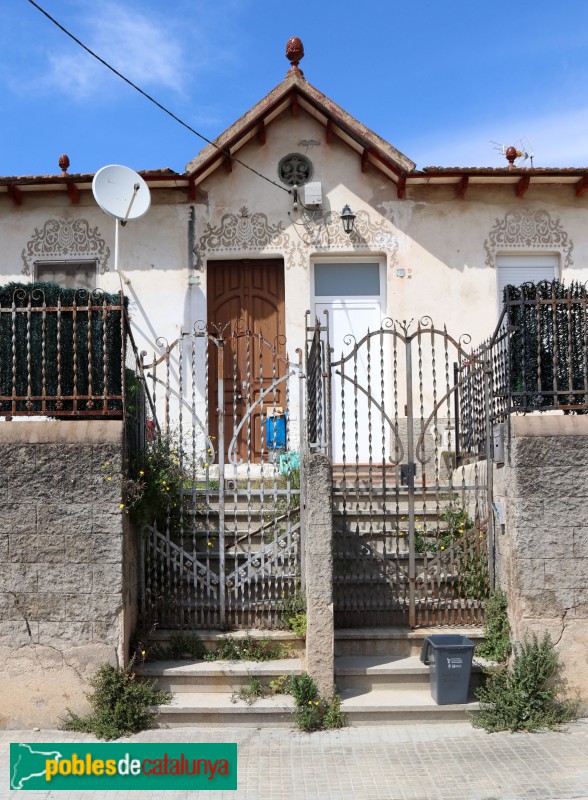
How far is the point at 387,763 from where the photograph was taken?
5.91 meters

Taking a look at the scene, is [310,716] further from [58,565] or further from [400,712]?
[58,565]

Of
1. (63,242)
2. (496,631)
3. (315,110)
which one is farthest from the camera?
(63,242)

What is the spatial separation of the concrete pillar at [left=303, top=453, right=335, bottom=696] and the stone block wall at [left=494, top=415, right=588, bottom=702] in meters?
1.51

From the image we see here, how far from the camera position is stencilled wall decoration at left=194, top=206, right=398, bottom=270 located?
1101 centimetres

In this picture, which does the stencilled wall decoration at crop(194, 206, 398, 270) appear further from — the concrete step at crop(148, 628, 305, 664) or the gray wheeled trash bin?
the gray wheeled trash bin

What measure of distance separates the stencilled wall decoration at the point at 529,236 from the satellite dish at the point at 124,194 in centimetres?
433

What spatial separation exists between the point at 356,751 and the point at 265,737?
2.36 ft

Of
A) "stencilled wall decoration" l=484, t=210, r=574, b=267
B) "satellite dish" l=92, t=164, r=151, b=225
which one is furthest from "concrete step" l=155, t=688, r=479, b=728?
"stencilled wall decoration" l=484, t=210, r=574, b=267

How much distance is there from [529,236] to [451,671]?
20.6 feet

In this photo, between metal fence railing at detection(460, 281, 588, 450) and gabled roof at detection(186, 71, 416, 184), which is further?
gabled roof at detection(186, 71, 416, 184)

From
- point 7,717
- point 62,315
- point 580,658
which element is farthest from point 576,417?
point 7,717

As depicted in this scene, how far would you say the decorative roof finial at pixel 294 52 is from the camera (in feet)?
35.5

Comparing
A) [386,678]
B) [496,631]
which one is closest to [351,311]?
[496,631]

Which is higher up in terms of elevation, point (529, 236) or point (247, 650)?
point (529, 236)
